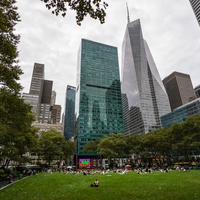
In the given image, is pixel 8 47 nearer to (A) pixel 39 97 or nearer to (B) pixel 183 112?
(B) pixel 183 112

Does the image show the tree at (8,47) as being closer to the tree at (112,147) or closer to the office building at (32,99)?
the tree at (112,147)

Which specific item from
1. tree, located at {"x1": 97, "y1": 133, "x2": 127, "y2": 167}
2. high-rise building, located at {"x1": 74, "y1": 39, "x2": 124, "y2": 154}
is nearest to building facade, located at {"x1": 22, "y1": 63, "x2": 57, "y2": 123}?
high-rise building, located at {"x1": 74, "y1": 39, "x2": 124, "y2": 154}

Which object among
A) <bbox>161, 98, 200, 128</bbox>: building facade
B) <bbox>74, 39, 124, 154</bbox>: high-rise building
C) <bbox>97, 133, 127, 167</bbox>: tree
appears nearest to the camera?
<bbox>97, 133, 127, 167</bbox>: tree

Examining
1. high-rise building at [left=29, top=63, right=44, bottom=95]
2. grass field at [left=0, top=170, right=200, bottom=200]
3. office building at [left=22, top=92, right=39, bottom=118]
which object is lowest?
grass field at [left=0, top=170, right=200, bottom=200]

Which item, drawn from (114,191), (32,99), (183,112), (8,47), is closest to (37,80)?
(32,99)

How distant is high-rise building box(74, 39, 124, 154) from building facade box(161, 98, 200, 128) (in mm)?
46678

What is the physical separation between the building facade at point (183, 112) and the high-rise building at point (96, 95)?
153ft

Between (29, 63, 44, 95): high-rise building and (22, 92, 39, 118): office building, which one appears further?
(29, 63, 44, 95): high-rise building

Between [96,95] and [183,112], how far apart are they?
74.2 meters

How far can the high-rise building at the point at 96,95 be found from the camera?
117938 millimetres

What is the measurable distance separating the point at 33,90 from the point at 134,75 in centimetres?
13000

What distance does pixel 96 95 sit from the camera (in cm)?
12938

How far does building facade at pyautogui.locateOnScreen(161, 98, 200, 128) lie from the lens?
112 m

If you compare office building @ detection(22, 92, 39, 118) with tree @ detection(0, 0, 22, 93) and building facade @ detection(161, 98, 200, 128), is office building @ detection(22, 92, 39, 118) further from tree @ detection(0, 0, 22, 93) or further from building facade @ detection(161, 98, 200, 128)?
tree @ detection(0, 0, 22, 93)
